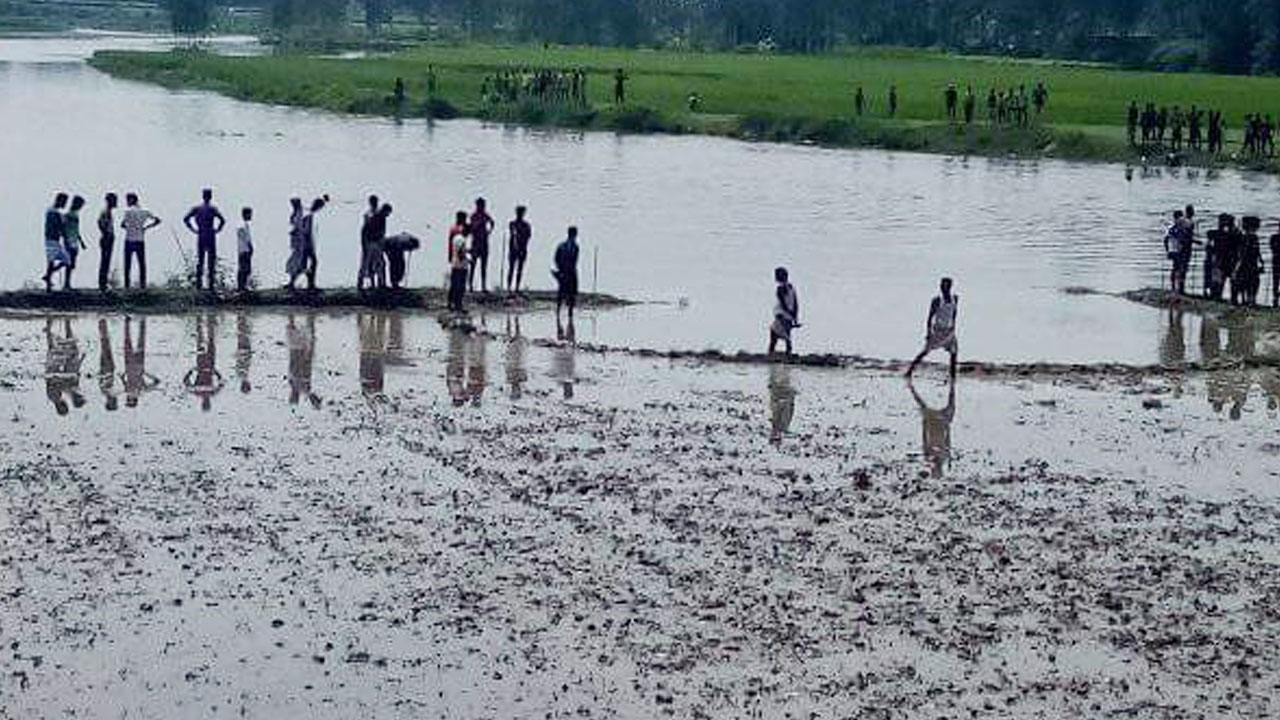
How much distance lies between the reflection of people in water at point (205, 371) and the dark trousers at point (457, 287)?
3.21 metres

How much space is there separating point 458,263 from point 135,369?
5883 millimetres

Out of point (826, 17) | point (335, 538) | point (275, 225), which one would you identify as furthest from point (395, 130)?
point (826, 17)

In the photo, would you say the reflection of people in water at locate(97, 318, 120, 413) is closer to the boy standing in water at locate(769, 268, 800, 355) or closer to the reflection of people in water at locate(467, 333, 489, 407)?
the reflection of people in water at locate(467, 333, 489, 407)

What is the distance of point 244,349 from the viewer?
27016 millimetres

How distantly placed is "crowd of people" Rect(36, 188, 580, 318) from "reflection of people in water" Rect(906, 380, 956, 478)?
18.5 ft

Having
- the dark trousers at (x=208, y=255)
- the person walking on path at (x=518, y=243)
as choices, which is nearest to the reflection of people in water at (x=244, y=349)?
the dark trousers at (x=208, y=255)

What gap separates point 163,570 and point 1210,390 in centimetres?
1410

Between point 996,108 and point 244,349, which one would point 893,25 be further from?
point 244,349

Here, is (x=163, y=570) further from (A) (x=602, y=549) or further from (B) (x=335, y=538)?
(A) (x=602, y=549)

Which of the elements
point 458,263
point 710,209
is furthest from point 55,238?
point 710,209

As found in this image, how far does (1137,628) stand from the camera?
16250mm

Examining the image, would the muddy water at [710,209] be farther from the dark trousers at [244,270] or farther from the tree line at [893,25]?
the tree line at [893,25]

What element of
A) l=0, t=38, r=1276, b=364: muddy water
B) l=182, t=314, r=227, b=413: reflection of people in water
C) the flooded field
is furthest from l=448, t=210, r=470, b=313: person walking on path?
l=182, t=314, r=227, b=413: reflection of people in water

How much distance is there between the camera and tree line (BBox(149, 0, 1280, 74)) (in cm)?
11656
